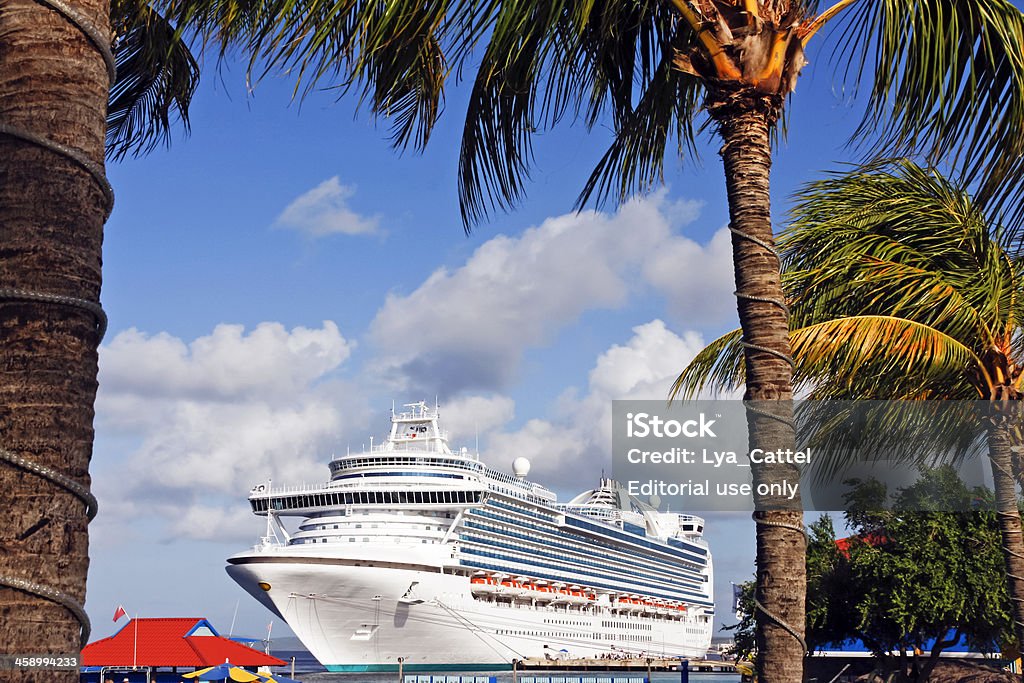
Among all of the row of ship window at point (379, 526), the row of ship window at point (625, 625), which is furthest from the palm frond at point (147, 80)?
the row of ship window at point (625, 625)

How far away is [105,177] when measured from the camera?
312 centimetres

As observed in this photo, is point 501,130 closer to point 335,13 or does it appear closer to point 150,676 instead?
point 335,13

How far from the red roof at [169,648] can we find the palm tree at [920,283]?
1923cm

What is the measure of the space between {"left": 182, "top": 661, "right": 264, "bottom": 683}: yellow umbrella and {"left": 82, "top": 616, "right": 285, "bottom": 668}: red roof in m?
0.53

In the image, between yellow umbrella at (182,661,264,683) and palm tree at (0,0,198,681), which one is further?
yellow umbrella at (182,661,264,683)

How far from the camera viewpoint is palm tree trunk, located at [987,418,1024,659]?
10.3 metres

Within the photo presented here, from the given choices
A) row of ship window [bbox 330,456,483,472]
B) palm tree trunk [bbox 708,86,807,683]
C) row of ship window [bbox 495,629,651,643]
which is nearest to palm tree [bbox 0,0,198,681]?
palm tree trunk [bbox 708,86,807,683]

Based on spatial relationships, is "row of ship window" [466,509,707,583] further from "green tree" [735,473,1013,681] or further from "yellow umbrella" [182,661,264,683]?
"yellow umbrella" [182,661,264,683]

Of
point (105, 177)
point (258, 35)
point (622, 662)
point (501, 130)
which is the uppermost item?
point (501, 130)

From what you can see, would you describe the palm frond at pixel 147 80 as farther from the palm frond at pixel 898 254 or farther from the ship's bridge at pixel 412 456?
the ship's bridge at pixel 412 456

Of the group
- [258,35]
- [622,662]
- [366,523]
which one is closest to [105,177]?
[258,35]

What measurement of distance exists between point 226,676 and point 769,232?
70.2 ft

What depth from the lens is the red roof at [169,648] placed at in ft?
82.8

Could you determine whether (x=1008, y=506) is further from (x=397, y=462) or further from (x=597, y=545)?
(x=597, y=545)
